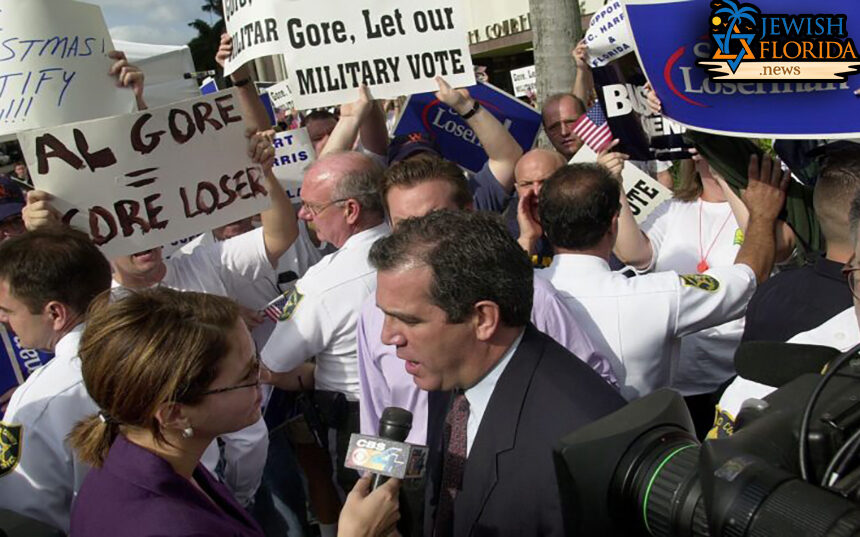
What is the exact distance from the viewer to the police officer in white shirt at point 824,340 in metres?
1.92

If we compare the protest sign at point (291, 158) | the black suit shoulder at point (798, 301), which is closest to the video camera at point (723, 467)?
the black suit shoulder at point (798, 301)

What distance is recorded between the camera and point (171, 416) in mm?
1773

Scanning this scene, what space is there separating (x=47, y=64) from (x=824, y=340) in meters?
3.03

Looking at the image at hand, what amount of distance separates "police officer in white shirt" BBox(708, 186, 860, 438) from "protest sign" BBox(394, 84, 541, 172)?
3.14 metres

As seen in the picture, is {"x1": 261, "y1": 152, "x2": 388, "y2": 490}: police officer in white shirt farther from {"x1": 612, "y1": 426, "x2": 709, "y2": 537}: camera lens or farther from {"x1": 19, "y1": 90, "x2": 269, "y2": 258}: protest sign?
{"x1": 612, "y1": 426, "x2": 709, "y2": 537}: camera lens

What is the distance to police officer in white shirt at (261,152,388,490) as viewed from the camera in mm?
2961

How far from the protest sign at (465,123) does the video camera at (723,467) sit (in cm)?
405

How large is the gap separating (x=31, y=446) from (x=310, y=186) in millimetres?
1486

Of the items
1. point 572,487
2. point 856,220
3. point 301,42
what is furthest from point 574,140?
point 572,487

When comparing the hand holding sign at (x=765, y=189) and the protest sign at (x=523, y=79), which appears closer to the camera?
the hand holding sign at (x=765, y=189)

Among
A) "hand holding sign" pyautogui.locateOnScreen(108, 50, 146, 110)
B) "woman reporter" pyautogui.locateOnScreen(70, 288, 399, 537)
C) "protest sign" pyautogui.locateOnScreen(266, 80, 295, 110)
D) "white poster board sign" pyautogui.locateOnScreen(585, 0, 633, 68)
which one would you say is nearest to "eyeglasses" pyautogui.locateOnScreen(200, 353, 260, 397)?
"woman reporter" pyautogui.locateOnScreen(70, 288, 399, 537)

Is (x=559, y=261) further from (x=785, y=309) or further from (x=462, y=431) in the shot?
(x=462, y=431)

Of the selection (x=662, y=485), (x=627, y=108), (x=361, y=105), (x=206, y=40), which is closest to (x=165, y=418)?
(x=662, y=485)

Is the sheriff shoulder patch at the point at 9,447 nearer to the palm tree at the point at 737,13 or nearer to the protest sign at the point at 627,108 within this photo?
the palm tree at the point at 737,13
